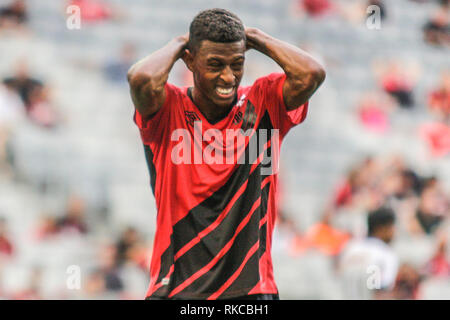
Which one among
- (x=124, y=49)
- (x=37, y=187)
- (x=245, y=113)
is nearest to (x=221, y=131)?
(x=245, y=113)

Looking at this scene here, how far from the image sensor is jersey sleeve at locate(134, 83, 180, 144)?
3.44 meters

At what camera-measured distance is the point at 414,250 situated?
859 centimetres

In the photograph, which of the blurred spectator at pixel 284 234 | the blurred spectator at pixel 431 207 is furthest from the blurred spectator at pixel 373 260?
the blurred spectator at pixel 431 207

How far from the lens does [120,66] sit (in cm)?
974

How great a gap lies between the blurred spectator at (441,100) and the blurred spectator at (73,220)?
508cm

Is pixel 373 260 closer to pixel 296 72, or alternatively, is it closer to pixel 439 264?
pixel 439 264

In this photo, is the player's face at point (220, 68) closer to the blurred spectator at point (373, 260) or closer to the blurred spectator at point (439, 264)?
the blurred spectator at point (373, 260)

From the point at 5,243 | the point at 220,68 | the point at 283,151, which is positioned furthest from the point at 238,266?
the point at 283,151

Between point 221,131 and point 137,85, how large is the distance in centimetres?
44

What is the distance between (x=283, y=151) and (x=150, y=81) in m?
6.55

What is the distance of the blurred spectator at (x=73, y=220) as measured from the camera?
821 centimetres

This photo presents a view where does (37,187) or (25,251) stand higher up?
(37,187)

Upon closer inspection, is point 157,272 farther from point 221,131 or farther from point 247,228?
point 221,131
